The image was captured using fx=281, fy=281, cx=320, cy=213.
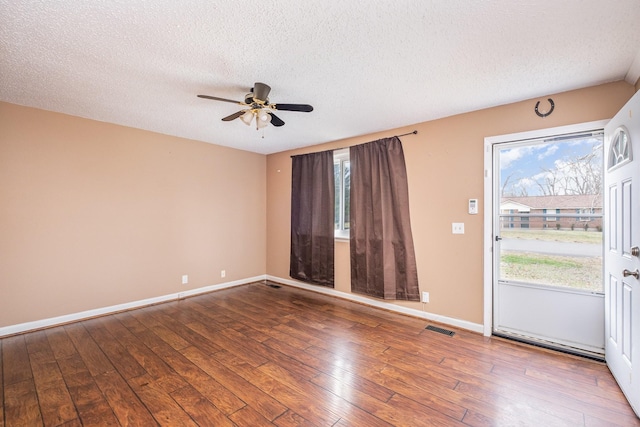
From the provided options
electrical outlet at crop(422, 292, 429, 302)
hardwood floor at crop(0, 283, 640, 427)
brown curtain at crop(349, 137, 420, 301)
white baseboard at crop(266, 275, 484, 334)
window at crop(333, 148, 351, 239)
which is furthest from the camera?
window at crop(333, 148, 351, 239)

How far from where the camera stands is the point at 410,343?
9.57 feet

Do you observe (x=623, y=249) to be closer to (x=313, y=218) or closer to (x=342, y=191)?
(x=342, y=191)

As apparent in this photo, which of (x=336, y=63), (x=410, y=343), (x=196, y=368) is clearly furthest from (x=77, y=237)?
(x=410, y=343)

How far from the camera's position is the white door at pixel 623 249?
189cm

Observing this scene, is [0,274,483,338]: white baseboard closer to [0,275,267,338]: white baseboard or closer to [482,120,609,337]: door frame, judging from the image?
[0,275,267,338]: white baseboard

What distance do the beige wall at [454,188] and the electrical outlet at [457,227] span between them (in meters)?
0.04

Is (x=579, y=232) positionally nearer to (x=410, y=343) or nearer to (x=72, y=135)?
(x=410, y=343)

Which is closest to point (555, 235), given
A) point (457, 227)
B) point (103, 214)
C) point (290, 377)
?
point (457, 227)

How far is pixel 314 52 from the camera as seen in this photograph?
2090 mm

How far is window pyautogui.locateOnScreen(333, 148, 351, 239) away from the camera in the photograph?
460 cm

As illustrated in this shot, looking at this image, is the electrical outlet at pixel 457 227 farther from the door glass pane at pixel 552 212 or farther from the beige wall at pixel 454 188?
the door glass pane at pixel 552 212

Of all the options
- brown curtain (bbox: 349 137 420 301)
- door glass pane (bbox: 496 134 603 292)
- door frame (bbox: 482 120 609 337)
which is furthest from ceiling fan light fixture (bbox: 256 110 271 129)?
door glass pane (bbox: 496 134 603 292)

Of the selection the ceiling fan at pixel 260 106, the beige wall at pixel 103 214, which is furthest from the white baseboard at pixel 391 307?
the ceiling fan at pixel 260 106

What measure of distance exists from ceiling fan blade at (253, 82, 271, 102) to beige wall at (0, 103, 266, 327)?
2.43 metres
